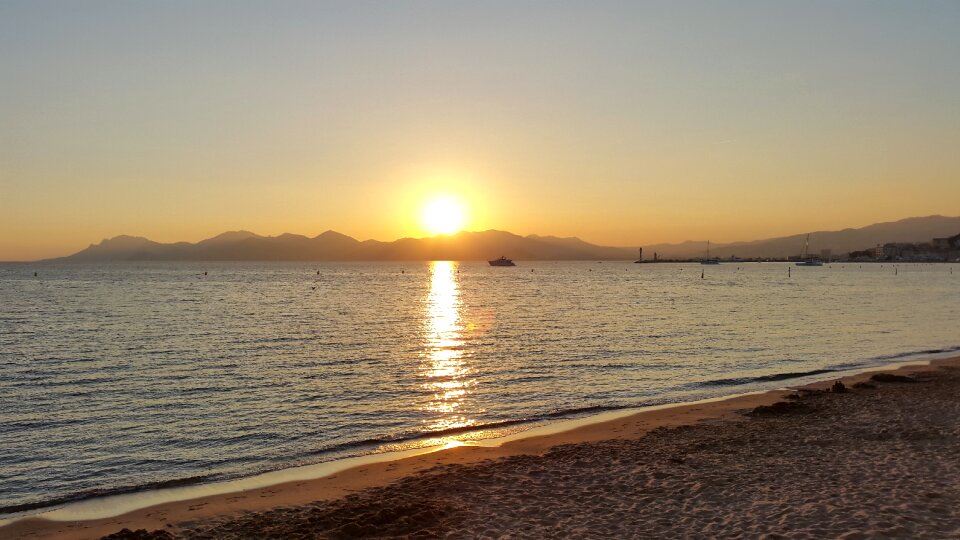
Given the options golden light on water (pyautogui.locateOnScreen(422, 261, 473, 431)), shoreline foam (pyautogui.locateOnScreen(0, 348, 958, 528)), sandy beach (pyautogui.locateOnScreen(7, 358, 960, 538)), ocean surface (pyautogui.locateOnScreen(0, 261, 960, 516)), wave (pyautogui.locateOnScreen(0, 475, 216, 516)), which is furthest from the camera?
golden light on water (pyautogui.locateOnScreen(422, 261, 473, 431))

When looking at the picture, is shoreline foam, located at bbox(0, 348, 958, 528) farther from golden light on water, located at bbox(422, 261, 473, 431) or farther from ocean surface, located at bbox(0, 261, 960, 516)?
golden light on water, located at bbox(422, 261, 473, 431)

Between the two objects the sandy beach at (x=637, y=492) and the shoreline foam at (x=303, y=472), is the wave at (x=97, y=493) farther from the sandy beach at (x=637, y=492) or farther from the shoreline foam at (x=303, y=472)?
the sandy beach at (x=637, y=492)

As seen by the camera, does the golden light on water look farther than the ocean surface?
Yes

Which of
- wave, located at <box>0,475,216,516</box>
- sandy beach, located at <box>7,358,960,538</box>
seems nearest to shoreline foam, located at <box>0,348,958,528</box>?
wave, located at <box>0,475,216,516</box>

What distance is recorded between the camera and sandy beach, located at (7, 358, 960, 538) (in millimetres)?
→ 11188

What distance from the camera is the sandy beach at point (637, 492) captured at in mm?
11188

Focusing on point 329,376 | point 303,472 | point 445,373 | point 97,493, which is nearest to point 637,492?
point 303,472

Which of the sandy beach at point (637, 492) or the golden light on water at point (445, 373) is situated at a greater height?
the sandy beach at point (637, 492)

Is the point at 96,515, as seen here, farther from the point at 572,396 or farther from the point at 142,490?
the point at 572,396

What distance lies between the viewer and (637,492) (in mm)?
13094

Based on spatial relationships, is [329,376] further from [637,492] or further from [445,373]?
[637,492]

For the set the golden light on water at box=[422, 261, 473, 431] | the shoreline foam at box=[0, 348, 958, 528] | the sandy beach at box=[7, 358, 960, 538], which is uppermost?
the sandy beach at box=[7, 358, 960, 538]

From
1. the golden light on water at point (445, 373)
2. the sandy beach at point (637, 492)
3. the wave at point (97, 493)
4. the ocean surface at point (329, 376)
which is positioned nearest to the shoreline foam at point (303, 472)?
the wave at point (97, 493)

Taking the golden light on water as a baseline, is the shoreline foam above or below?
above
